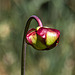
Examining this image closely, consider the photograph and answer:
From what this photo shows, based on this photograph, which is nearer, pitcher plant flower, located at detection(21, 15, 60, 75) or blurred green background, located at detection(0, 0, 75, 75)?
pitcher plant flower, located at detection(21, 15, 60, 75)

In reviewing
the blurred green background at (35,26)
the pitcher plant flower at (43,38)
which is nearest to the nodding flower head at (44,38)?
the pitcher plant flower at (43,38)

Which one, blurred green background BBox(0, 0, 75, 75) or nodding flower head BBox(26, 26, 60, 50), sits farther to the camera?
blurred green background BBox(0, 0, 75, 75)

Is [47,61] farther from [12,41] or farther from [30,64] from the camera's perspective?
[12,41]

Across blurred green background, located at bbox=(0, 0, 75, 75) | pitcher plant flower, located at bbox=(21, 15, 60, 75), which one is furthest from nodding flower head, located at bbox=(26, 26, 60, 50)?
blurred green background, located at bbox=(0, 0, 75, 75)

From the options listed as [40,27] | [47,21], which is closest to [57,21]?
[47,21]

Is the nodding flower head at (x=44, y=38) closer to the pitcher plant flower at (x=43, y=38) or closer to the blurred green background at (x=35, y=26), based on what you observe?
the pitcher plant flower at (x=43, y=38)

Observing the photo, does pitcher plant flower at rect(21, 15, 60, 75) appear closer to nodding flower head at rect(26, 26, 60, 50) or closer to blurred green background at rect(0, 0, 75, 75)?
nodding flower head at rect(26, 26, 60, 50)

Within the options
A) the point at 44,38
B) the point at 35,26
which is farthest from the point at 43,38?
the point at 35,26

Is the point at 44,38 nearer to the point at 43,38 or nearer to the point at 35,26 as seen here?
the point at 43,38
